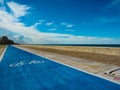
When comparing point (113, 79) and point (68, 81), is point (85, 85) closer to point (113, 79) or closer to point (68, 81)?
point (68, 81)

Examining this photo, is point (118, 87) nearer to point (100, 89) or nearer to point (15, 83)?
point (100, 89)

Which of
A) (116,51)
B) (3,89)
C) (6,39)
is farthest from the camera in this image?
(6,39)

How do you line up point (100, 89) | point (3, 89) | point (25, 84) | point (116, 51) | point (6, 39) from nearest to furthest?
point (100, 89) → point (3, 89) → point (25, 84) → point (116, 51) → point (6, 39)

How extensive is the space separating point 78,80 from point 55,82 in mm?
1379

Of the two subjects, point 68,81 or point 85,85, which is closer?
point 85,85

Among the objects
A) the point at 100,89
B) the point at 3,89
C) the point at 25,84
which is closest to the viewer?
the point at 100,89

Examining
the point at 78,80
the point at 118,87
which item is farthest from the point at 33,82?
the point at 118,87

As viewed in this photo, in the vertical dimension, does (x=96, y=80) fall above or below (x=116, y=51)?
below

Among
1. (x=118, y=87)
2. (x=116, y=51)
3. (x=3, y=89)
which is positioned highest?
(x=116, y=51)

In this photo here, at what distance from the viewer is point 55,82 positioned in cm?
794

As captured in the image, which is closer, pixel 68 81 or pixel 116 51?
pixel 68 81

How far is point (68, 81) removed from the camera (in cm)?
805

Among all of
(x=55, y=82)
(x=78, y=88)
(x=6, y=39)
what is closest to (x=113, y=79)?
(x=78, y=88)

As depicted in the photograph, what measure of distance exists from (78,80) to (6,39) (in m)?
193
